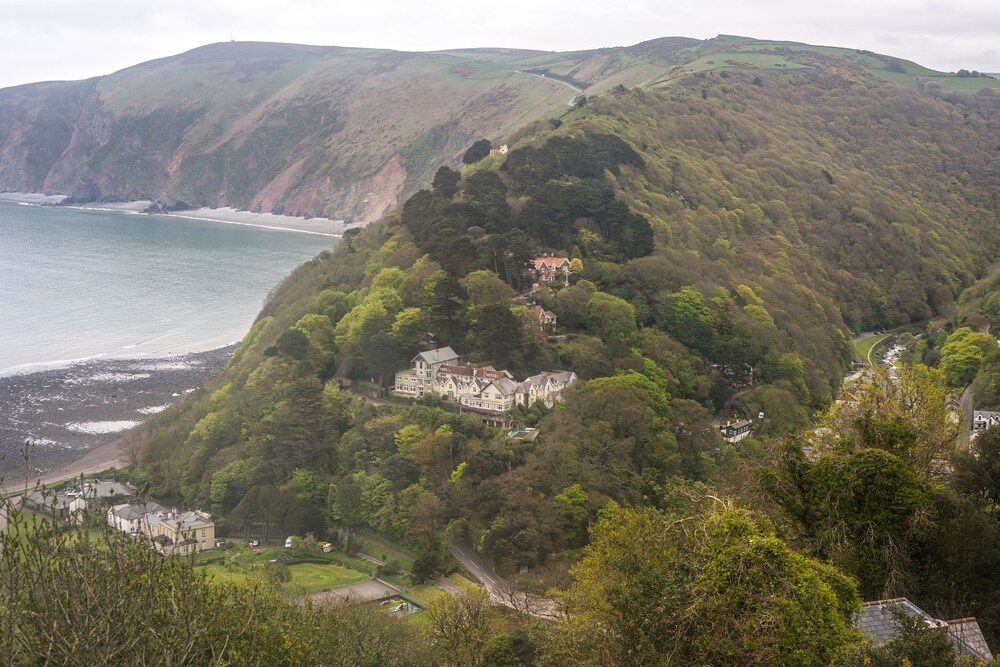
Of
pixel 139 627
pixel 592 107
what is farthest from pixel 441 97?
pixel 139 627

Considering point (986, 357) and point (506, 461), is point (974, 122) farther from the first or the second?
point (506, 461)

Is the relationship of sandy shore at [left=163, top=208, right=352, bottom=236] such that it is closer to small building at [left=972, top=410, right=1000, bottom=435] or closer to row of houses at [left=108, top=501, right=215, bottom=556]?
row of houses at [left=108, top=501, right=215, bottom=556]

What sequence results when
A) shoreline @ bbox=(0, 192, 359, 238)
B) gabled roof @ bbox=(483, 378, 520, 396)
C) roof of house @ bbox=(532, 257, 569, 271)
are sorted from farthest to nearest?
shoreline @ bbox=(0, 192, 359, 238)
roof of house @ bbox=(532, 257, 569, 271)
gabled roof @ bbox=(483, 378, 520, 396)

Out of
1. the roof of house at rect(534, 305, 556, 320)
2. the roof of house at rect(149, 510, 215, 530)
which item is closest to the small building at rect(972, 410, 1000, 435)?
the roof of house at rect(534, 305, 556, 320)

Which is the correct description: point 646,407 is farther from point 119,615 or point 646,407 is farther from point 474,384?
point 119,615

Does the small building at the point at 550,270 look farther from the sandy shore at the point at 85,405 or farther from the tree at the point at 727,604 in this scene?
the tree at the point at 727,604

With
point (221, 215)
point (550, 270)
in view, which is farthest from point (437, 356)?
point (221, 215)
